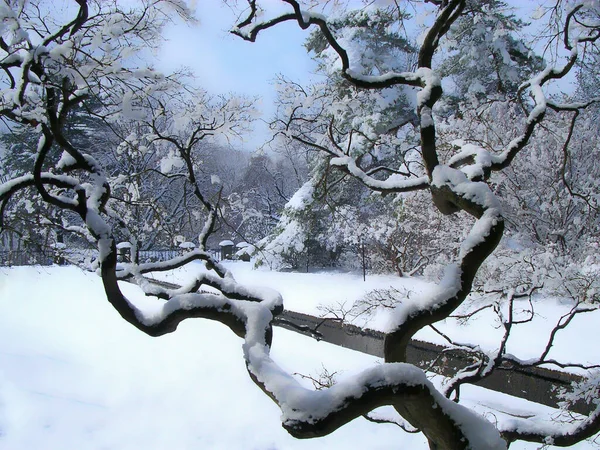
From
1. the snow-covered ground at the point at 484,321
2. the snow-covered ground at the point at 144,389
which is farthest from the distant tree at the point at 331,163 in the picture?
the snow-covered ground at the point at 144,389

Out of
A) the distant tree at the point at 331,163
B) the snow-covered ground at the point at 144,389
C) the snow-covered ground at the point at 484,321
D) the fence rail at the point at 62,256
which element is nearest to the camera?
the distant tree at the point at 331,163

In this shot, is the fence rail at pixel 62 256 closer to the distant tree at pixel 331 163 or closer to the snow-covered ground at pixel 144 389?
the snow-covered ground at pixel 144 389

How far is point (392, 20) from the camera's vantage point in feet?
13.9

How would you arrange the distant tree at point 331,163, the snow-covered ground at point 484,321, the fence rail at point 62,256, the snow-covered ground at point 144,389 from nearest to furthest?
the distant tree at point 331,163
the snow-covered ground at point 144,389
the fence rail at point 62,256
the snow-covered ground at point 484,321

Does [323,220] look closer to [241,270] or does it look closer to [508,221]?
[241,270]

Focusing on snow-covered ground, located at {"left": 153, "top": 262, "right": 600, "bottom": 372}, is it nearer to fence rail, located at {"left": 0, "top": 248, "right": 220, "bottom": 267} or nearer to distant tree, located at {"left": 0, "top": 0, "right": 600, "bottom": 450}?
distant tree, located at {"left": 0, "top": 0, "right": 600, "bottom": 450}

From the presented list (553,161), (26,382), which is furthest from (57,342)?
(553,161)

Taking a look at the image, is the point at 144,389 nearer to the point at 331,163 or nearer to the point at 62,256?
the point at 62,256

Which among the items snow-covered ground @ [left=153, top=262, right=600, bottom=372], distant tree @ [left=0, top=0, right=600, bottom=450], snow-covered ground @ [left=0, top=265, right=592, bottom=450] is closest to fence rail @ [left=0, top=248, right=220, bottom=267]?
snow-covered ground @ [left=0, top=265, right=592, bottom=450]

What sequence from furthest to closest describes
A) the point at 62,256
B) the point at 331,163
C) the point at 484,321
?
the point at 484,321
the point at 62,256
the point at 331,163

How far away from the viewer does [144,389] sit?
20.5 feet

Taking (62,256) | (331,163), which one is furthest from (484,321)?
(62,256)

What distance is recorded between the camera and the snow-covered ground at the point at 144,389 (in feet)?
16.0

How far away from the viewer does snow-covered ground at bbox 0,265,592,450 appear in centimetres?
487
